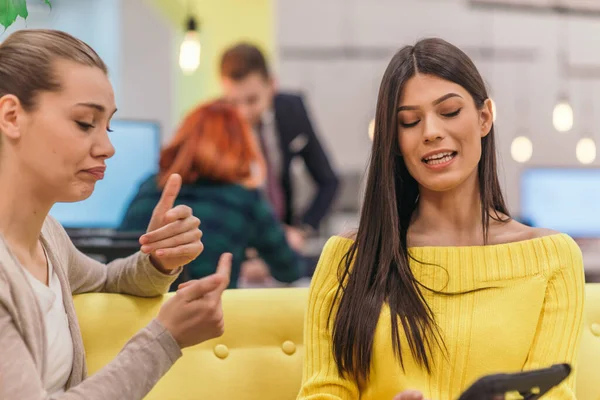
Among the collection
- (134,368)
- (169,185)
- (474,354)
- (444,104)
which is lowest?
(474,354)

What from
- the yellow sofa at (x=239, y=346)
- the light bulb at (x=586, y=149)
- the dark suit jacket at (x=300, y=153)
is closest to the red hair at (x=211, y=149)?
the yellow sofa at (x=239, y=346)

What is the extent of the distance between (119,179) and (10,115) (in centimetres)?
230

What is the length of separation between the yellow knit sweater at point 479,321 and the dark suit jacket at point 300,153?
2612mm

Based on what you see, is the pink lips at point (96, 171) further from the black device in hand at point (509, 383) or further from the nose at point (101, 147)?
the black device in hand at point (509, 383)

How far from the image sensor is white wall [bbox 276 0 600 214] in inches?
286

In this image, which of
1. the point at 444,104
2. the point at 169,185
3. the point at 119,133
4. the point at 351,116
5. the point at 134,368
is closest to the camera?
the point at 134,368

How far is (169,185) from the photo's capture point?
1.60 meters

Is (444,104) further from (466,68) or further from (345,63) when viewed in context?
(345,63)

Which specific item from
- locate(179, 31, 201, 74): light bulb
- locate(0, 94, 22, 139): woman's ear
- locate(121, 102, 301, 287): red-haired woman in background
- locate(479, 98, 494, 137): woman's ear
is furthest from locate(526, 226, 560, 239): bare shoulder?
locate(179, 31, 201, 74): light bulb

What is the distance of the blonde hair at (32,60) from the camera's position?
1.37m

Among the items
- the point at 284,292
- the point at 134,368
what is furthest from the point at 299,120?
the point at 134,368

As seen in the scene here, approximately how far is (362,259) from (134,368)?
62 centimetres

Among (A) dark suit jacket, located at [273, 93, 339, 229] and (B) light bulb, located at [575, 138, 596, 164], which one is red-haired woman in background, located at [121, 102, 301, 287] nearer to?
(A) dark suit jacket, located at [273, 93, 339, 229]

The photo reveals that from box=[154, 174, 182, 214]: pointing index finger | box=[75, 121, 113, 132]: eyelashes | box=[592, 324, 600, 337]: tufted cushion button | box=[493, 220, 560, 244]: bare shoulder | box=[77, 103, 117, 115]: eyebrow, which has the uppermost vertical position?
box=[77, 103, 117, 115]: eyebrow
